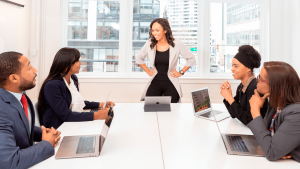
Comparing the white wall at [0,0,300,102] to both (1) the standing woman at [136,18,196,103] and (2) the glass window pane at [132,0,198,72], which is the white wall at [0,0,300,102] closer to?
(2) the glass window pane at [132,0,198,72]

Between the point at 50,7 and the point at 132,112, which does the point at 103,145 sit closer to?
the point at 132,112

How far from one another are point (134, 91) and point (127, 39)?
97cm

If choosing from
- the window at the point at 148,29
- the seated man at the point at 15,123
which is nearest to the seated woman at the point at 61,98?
the seated man at the point at 15,123

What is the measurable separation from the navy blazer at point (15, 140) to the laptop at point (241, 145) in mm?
980

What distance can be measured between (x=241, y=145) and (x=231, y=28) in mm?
3348

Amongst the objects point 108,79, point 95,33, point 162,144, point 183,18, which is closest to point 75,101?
point 162,144

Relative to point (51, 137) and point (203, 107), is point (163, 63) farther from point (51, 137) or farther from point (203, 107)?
point (51, 137)

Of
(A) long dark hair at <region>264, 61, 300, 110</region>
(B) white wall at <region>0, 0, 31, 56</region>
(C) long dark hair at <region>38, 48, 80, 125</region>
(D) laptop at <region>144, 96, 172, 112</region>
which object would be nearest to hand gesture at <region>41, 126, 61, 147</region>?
(C) long dark hair at <region>38, 48, 80, 125</region>

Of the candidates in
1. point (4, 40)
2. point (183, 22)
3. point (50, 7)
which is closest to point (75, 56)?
point (4, 40)

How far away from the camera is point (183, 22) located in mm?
4082

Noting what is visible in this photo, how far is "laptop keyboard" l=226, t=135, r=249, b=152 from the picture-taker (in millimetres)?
1219

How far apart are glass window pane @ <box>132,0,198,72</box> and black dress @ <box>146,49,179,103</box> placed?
4.65 ft

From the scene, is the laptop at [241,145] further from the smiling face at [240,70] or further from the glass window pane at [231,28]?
the glass window pane at [231,28]

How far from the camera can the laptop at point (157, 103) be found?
2.06 m
